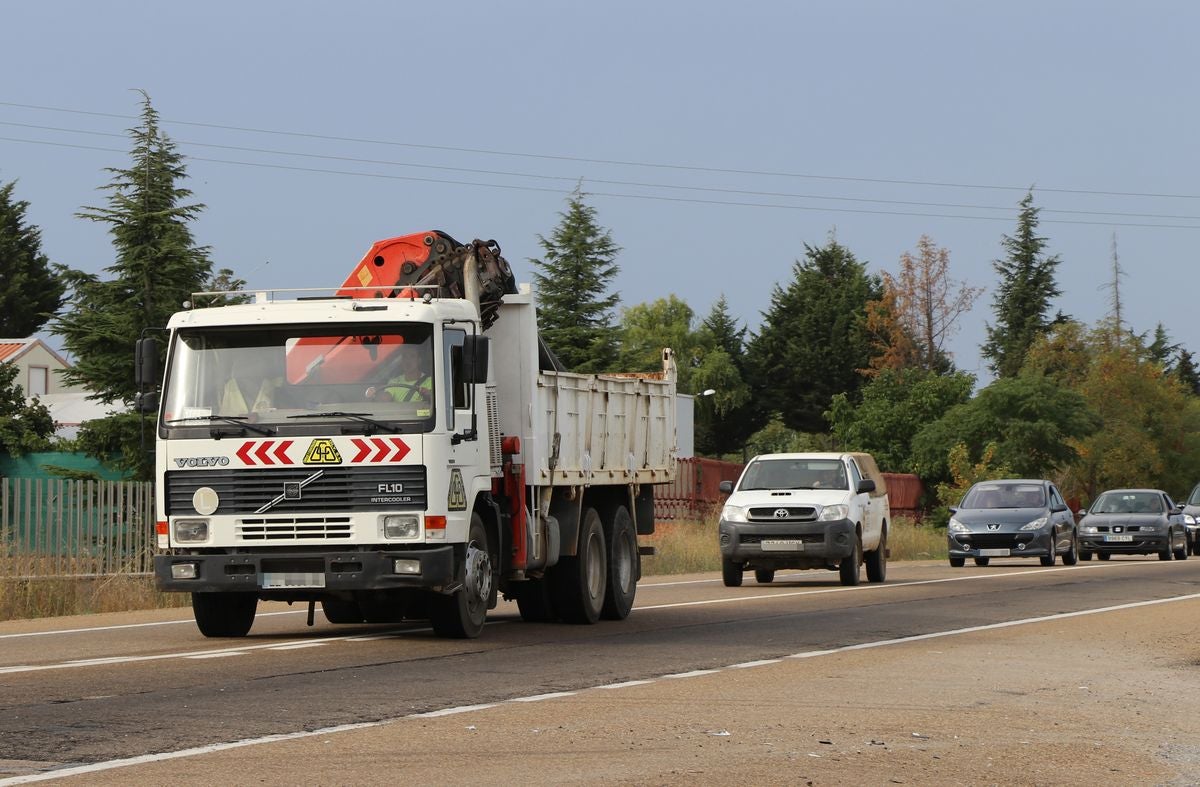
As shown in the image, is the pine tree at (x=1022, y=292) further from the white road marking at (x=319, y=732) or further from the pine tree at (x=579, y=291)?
the white road marking at (x=319, y=732)

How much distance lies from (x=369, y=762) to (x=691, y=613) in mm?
11985

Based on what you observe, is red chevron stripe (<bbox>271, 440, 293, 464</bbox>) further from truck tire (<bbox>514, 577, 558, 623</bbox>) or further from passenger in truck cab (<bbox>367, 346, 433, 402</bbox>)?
truck tire (<bbox>514, 577, 558, 623</bbox>)

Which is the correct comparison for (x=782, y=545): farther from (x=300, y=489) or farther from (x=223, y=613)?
(x=300, y=489)

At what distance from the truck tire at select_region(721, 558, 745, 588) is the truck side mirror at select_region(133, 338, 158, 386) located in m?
13.1

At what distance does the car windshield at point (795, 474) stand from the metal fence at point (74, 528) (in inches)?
332


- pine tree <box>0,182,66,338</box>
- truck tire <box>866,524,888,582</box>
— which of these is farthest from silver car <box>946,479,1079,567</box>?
pine tree <box>0,182,66,338</box>

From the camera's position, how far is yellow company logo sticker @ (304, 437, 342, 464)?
14.8m

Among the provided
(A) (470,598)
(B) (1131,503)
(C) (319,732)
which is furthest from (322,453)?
(B) (1131,503)

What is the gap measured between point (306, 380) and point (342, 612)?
3850 mm

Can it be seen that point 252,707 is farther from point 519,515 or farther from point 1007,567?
point 1007,567

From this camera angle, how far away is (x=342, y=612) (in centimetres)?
1819

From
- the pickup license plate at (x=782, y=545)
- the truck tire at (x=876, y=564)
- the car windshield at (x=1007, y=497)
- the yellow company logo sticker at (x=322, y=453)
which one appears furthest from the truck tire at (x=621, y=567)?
the car windshield at (x=1007, y=497)

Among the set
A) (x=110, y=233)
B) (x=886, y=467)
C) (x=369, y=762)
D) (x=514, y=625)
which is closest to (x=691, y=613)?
(x=514, y=625)

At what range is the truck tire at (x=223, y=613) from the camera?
53.4 feet
